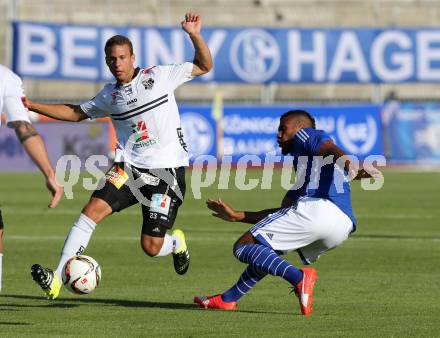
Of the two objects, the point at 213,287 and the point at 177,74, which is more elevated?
the point at 177,74

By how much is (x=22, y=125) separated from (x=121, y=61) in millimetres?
2368

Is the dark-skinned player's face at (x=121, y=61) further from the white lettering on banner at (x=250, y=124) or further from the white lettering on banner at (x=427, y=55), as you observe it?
the white lettering on banner at (x=427, y=55)

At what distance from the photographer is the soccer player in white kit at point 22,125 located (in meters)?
7.96

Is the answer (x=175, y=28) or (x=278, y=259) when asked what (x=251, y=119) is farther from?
(x=278, y=259)

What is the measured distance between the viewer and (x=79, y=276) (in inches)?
382

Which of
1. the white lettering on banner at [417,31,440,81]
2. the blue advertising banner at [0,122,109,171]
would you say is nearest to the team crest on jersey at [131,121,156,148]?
the blue advertising banner at [0,122,109,171]

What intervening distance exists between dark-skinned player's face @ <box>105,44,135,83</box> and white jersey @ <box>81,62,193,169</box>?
0.11 meters

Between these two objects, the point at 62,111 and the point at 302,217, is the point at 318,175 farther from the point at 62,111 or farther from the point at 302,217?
the point at 62,111

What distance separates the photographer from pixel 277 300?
10.8m

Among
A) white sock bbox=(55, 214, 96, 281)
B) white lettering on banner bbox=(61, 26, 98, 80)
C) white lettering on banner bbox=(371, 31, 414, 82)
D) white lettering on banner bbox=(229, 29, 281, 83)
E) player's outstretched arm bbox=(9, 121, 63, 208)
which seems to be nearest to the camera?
player's outstretched arm bbox=(9, 121, 63, 208)

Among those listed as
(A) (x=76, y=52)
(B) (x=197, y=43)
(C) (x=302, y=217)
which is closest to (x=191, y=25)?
(B) (x=197, y=43)

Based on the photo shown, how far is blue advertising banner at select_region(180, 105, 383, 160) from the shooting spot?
112 ft

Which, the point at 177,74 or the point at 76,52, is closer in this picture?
the point at 177,74

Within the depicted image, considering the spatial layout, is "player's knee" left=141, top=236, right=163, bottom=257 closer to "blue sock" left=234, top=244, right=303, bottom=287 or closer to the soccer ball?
the soccer ball
